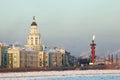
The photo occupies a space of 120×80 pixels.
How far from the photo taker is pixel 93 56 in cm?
12012

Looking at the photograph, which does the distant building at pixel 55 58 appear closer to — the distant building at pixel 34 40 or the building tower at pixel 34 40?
the distant building at pixel 34 40

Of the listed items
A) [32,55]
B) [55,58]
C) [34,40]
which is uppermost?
[34,40]

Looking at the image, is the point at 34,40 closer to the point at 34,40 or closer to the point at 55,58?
the point at 34,40

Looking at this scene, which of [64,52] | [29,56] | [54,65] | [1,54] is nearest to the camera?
[1,54]

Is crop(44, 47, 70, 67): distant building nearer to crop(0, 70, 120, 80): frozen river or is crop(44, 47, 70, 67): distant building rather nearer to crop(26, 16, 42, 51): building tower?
crop(26, 16, 42, 51): building tower

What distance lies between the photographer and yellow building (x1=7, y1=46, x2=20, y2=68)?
365ft

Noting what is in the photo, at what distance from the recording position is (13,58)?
367 ft

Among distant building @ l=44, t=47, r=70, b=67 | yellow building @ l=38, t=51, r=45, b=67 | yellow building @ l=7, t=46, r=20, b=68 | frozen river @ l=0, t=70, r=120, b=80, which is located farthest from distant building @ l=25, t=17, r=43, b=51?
frozen river @ l=0, t=70, r=120, b=80

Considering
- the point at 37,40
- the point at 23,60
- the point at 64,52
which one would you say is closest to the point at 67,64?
the point at 64,52

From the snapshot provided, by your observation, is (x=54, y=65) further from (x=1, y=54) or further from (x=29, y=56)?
(x=1, y=54)

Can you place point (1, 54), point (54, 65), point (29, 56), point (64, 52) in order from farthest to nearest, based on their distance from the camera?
1. point (64, 52)
2. point (54, 65)
3. point (29, 56)
4. point (1, 54)

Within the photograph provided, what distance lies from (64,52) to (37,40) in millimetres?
10858

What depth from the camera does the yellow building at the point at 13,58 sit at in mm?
111125

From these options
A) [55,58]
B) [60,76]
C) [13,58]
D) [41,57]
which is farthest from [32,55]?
[60,76]
